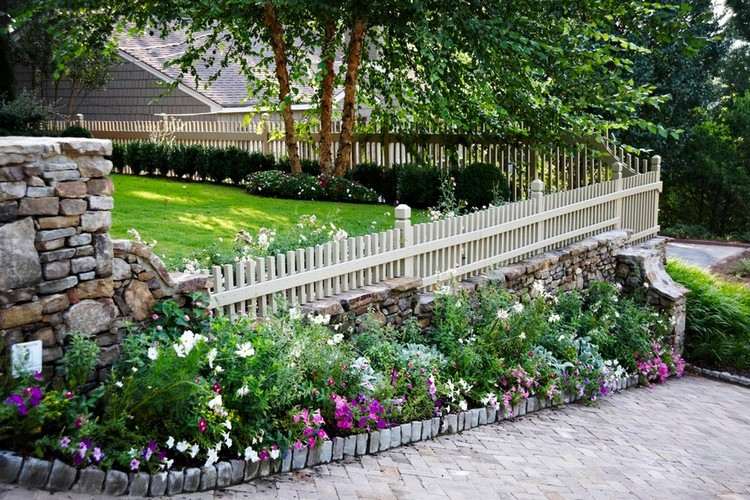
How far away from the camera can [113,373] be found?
4695 millimetres

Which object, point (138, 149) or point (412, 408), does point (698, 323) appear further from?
point (138, 149)

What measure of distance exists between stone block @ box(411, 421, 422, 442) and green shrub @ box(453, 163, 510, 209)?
6.32 metres

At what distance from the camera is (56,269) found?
4.75 m

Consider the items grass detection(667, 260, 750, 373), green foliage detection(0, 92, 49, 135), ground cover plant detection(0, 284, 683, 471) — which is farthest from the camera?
green foliage detection(0, 92, 49, 135)

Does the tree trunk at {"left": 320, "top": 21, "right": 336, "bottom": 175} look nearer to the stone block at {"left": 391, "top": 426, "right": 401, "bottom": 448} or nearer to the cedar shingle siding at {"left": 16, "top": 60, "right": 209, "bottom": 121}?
the stone block at {"left": 391, "top": 426, "right": 401, "bottom": 448}

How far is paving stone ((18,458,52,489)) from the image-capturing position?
412 cm

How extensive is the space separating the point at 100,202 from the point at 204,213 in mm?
5703

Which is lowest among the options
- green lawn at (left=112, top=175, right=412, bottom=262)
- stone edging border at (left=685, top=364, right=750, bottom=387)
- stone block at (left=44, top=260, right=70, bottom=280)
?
stone edging border at (left=685, top=364, right=750, bottom=387)

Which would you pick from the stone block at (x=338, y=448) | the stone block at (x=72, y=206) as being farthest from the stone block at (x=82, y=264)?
the stone block at (x=338, y=448)

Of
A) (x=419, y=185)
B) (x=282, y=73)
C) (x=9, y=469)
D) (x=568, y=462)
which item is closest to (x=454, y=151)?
(x=419, y=185)

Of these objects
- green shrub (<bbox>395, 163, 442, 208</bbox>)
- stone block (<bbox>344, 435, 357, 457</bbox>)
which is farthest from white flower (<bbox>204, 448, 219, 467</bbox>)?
green shrub (<bbox>395, 163, 442, 208</bbox>)

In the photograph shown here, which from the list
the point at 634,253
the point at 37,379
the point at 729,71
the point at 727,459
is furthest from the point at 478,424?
the point at 729,71

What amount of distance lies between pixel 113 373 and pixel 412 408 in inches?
92.2

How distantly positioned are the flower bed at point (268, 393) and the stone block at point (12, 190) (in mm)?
884
